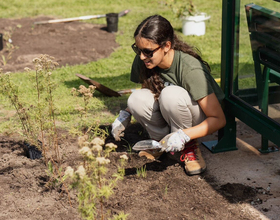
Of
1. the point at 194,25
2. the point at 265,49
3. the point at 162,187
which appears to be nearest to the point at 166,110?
the point at 162,187

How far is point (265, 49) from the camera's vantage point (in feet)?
11.0

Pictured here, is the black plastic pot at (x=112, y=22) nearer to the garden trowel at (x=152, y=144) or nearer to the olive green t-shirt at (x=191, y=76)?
the olive green t-shirt at (x=191, y=76)

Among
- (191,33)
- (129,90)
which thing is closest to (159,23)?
(129,90)

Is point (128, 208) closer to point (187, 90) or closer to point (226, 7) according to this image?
point (187, 90)

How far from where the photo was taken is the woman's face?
3.23 m

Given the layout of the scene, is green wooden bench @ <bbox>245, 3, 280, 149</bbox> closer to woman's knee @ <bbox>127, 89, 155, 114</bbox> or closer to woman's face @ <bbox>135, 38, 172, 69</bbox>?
woman's face @ <bbox>135, 38, 172, 69</bbox>

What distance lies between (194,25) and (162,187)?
499 cm

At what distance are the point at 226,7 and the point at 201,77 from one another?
65 centimetres

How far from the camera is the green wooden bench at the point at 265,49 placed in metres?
3.22

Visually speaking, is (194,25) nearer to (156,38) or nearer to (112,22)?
(112,22)

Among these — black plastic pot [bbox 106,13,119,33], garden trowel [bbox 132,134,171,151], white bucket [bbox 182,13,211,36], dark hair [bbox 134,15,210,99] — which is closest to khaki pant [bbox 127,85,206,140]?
dark hair [bbox 134,15,210,99]

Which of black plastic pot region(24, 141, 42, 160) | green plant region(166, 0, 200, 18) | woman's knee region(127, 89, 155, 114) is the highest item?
green plant region(166, 0, 200, 18)

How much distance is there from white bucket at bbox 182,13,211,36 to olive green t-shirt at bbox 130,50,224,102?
4.45 meters

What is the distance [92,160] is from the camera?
90.3 inches
